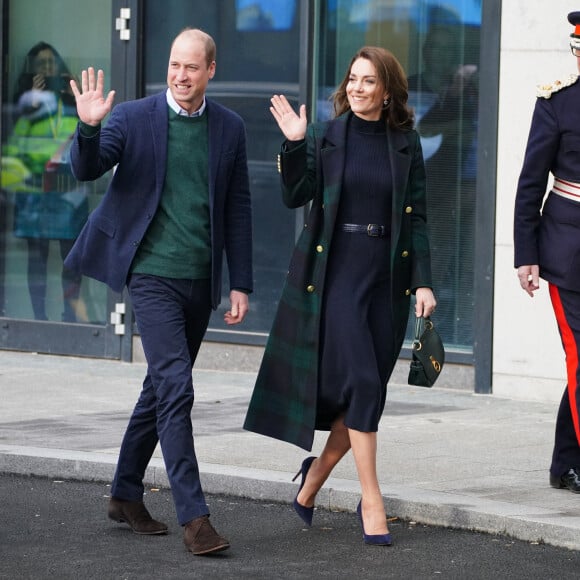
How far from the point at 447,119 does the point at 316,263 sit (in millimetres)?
4496

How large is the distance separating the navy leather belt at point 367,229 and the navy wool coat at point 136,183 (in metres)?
0.49

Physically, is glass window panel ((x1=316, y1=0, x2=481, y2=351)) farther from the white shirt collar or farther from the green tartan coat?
the white shirt collar

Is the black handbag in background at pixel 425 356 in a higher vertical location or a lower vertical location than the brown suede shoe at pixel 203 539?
higher

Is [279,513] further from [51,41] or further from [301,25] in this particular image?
[51,41]

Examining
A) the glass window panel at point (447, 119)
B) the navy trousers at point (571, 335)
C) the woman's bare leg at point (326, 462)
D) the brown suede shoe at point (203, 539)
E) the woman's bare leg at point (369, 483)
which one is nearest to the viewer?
the brown suede shoe at point (203, 539)

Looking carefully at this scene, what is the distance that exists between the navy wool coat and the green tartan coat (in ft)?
1.01

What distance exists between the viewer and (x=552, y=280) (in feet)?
22.0

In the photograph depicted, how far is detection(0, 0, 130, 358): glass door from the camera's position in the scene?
1212cm

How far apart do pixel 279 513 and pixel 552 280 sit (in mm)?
1477

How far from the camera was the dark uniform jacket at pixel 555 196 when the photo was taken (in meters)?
6.65

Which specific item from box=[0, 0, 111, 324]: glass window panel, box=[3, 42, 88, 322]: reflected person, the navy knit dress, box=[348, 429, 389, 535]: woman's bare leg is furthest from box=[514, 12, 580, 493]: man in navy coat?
box=[3, 42, 88, 322]: reflected person

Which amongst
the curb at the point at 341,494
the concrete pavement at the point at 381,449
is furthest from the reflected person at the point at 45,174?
the curb at the point at 341,494

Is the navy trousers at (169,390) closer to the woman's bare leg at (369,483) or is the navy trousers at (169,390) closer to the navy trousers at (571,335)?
the woman's bare leg at (369,483)

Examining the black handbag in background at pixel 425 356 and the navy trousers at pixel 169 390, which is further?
the black handbag in background at pixel 425 356
